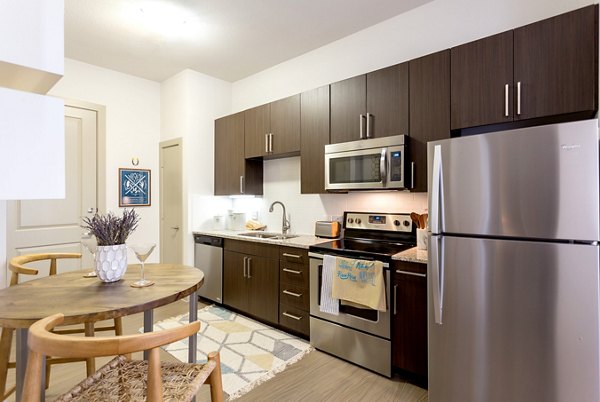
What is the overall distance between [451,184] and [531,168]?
37cm

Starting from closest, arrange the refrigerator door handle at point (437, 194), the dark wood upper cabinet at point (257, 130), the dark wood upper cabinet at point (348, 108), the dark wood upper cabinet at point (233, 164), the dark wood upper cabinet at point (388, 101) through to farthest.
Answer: the refrigerator door handle at point (437, 194)
the dark wood upper cabinet at point (388, 101)
the dark wood upper cabinet at point (348, 108)
the dark wood upper cabinet at point (257, 130)
the dark wood upper cabinet at point (233, 164)

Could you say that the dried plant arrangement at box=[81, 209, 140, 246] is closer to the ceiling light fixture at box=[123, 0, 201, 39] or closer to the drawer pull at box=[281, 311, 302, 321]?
the drawer pull at box=[281, 311, 302, 321]

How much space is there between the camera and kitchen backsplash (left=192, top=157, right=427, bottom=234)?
2.85 metres

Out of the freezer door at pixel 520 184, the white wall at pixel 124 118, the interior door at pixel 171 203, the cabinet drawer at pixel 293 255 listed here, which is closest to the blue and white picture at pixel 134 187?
the white wall at pixel 124 118

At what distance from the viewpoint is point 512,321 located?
1.54m

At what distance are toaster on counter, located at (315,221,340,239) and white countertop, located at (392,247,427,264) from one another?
0.87 m

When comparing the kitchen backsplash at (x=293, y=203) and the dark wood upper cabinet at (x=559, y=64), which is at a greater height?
the dark wood upper cabinet at (x=559, y=64)

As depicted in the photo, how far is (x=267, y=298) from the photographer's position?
3.05 metres

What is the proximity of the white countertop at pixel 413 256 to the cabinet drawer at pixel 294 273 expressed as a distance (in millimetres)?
868

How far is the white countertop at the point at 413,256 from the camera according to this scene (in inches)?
80.1

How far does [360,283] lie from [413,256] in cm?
43

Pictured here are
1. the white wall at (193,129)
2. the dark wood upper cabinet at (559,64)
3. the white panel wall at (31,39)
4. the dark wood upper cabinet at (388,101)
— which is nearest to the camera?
the white panel wall at (31,39)

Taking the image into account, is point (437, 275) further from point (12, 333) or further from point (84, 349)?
point (12, 333)

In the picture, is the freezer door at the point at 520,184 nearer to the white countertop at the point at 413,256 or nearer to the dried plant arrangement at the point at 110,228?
the white countertop at the point at 413,256
